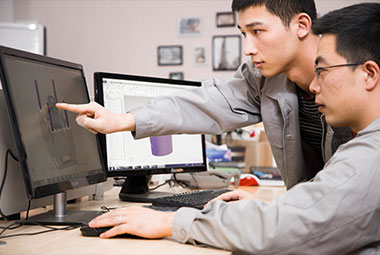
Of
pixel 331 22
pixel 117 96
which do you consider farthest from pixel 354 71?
pixel 117 96

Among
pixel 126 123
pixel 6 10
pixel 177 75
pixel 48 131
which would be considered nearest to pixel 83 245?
pixel 48 131

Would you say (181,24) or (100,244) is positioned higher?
(181,24)

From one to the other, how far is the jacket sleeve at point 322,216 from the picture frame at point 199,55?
3.14 m

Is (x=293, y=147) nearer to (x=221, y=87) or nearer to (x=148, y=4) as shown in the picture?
(x=221, y=87)

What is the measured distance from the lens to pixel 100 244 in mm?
925

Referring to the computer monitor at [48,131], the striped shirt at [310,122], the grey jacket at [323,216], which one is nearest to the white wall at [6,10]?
the computer monitor at [48,131]

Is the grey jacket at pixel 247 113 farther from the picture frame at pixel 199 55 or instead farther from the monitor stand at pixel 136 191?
the picture frame at pixel 199 55

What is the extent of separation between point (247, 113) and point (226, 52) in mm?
2359

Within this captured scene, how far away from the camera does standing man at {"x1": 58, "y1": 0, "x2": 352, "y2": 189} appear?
1390 millimetres

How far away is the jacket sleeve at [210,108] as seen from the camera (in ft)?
4.72

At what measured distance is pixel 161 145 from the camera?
1.70 metres

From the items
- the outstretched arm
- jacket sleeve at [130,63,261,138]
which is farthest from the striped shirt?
the outstretched arm

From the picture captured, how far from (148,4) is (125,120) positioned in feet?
9.67

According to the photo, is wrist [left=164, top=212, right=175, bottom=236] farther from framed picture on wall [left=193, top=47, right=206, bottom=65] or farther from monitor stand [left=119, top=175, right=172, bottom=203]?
framed picture on wall [left=193, top=47, right=206, bottom=65]
